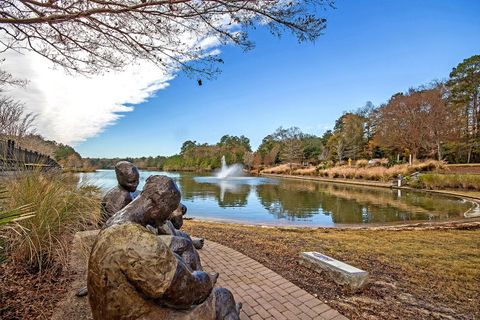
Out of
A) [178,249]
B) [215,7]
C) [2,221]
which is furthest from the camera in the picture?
[215,7]

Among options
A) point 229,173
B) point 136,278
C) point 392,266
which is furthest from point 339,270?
point 229,173

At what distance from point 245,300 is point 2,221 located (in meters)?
2.26

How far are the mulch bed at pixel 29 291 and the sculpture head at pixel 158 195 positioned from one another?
55.4 inches

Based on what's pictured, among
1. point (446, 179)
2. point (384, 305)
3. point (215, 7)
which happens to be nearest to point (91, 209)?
point (215, 7)

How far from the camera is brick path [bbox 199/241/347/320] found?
2607mm

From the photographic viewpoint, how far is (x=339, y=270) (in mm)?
3361

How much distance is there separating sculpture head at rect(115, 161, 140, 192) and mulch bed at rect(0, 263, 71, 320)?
1.12m

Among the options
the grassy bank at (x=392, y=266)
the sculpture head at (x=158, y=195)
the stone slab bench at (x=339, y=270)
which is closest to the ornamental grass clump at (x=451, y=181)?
the grassy bank at (x=392, y=266)

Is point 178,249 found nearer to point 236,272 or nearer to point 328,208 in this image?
point 236,272

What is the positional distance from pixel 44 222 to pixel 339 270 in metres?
3.37

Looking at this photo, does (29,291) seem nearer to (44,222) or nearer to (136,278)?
(44,222)

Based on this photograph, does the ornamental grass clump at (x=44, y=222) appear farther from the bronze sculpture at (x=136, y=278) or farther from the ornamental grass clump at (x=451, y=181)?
the ornamental grass clump at (x=451, y=181)

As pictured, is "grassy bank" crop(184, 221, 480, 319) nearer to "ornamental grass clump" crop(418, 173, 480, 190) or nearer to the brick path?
the brick path

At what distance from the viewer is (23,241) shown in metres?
2.64
